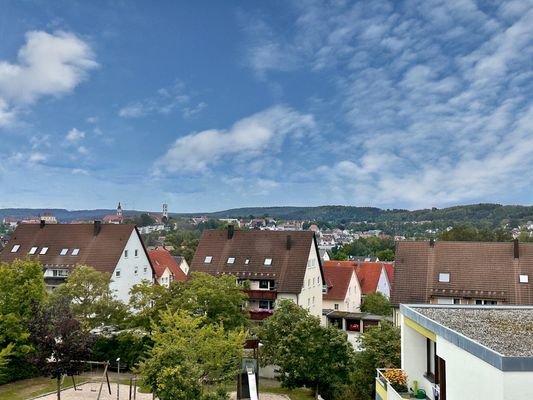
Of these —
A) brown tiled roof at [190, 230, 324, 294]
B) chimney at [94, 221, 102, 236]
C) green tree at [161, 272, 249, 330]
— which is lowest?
green tree at [161, 272, 249, 330]

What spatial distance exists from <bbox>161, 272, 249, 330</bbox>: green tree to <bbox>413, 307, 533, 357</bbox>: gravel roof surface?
43.9 ft

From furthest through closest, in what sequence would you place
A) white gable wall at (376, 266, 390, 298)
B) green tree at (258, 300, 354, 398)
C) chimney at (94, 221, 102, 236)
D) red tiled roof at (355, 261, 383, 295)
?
white gable wall at (376, 266, 390, 298) < red tiled roof at (355, 261, 383, 295) < chimney at (94, 221, 102, 236) < green tree at (258, 300, 354, 398)

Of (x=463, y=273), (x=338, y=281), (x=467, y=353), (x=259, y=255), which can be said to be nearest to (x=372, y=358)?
(x=463, y=273)

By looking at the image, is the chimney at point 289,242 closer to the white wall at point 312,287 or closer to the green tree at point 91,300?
the white wall at point 312,287

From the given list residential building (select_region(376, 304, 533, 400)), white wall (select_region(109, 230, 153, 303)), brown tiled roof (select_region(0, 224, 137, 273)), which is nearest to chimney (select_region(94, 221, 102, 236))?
brown tiled roof (select_region(0, 224, 137, 273))

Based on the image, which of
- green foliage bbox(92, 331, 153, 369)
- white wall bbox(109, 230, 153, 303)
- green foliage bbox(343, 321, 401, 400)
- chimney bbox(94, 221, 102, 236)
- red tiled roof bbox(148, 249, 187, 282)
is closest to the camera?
green foliage bbox(343, 321, 401, 400)

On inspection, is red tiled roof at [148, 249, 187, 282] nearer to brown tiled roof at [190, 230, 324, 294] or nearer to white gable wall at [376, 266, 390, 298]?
brown tiled roof at [190, 230, 324, 294]

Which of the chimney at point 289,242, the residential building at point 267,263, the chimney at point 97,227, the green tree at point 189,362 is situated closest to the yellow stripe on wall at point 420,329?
the green tree at point 189,362

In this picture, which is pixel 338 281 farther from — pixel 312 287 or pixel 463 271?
pixel 463 271

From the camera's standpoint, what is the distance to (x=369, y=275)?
60.5 metres

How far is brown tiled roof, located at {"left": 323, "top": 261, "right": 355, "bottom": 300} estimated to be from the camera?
50875 mm

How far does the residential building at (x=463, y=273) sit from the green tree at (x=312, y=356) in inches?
344

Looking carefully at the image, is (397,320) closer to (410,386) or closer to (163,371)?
(410,386)

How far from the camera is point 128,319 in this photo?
28.0m
